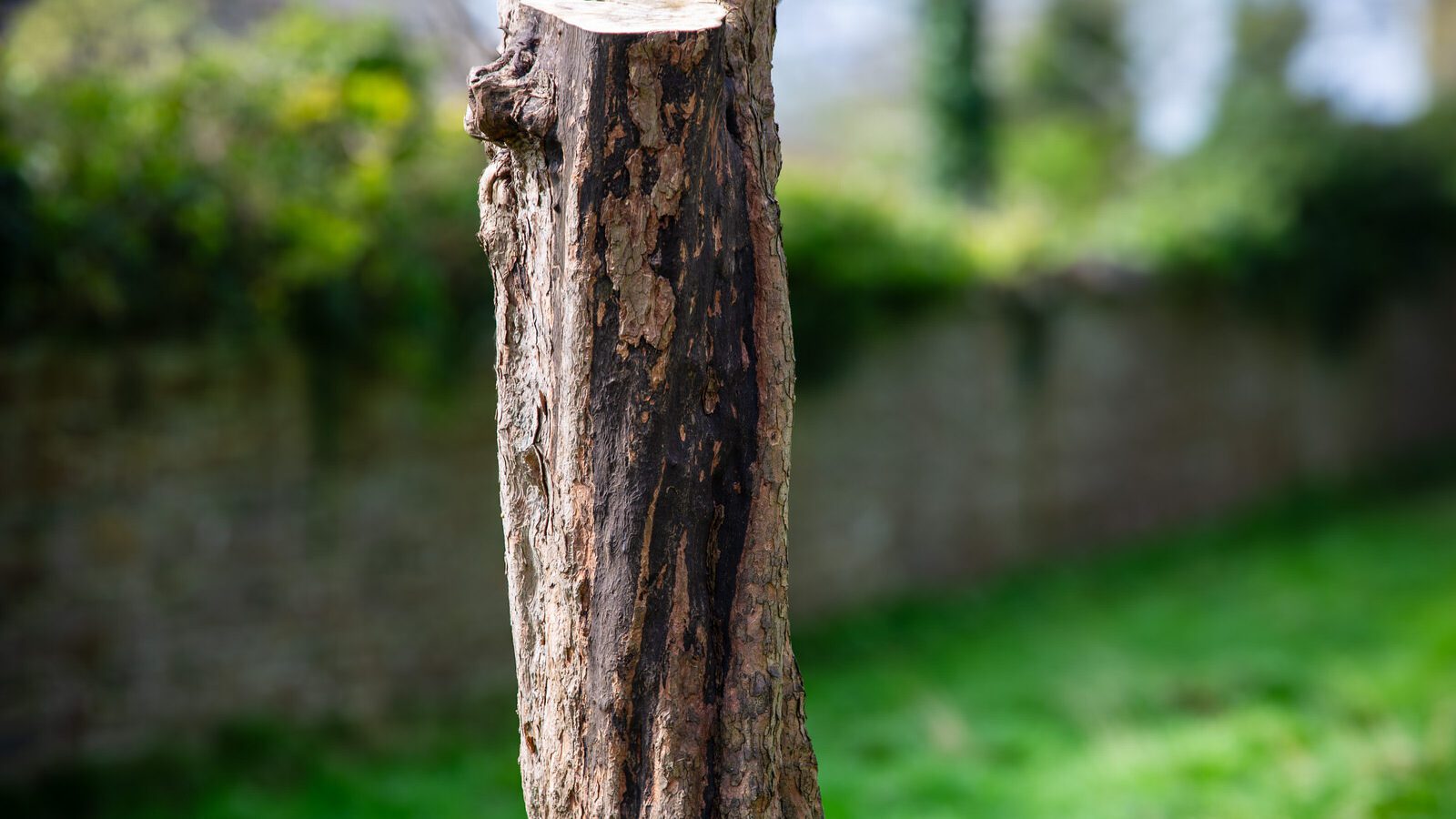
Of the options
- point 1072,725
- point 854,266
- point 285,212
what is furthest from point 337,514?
point 1072,725

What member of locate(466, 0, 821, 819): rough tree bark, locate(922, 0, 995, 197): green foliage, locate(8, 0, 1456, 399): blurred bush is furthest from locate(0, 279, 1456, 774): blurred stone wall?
locate(922, 0, 995, 197): green foliage

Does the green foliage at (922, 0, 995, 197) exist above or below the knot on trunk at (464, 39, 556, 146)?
above

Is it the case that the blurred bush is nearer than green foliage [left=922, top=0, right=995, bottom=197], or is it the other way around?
the blurred bush

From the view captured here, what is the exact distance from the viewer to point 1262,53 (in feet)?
50.9

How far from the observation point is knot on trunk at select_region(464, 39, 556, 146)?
207 centimetres

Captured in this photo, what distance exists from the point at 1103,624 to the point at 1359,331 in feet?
23.7

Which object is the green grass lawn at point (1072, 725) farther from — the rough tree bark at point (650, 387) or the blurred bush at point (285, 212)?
the rough tree bark at point (650, 387)

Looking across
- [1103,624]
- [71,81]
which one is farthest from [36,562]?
[1103,624]

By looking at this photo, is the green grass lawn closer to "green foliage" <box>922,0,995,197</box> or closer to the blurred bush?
the blurred bush

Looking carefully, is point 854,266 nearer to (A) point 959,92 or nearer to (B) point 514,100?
(B) point 514,100

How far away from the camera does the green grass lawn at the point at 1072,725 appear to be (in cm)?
528

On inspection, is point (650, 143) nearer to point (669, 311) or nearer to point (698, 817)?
point (669, 311)

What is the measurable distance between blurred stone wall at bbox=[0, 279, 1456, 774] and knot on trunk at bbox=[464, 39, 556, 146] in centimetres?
402

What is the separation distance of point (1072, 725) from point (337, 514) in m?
4.08
